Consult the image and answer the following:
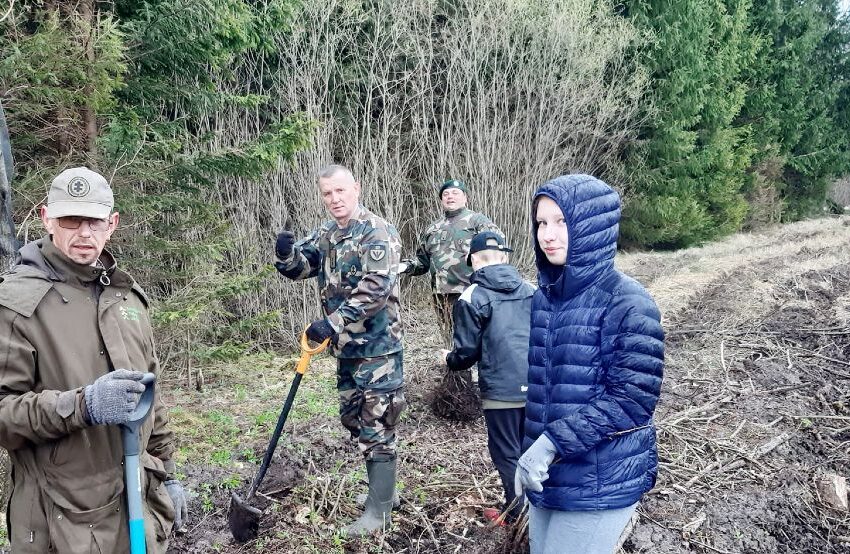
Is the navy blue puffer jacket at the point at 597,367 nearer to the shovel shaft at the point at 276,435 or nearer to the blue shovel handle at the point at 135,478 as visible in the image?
the blue shovel handle at the point at 135,478

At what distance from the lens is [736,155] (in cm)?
1970

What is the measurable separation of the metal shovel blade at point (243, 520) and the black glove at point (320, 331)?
3.53 feet

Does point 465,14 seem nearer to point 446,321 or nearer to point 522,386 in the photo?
point 446,321

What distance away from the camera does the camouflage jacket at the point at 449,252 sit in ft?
19.9

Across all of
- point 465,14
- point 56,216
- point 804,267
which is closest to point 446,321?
point 56,216

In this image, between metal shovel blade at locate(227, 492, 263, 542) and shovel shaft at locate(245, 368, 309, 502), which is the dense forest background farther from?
metal shovel blade at locate(227, 492, 263, 542)

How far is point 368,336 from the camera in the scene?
3.83m

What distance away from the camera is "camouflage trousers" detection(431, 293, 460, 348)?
20.8 feet

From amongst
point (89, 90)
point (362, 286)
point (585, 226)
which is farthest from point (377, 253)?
point (89, 90)

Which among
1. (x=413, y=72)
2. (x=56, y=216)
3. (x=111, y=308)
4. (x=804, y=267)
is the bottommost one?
(x=804, y=267)

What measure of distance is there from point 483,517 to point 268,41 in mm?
5370

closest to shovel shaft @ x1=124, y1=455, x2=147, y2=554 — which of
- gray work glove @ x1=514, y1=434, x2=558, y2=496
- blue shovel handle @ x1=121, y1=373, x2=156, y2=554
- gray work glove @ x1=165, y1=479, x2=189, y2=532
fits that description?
blue shovel handle @ x1=121, y1=373, x2=156, y2=554

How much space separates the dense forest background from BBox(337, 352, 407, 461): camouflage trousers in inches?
95.6

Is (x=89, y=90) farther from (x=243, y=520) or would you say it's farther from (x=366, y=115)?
(x=366, y=115)
